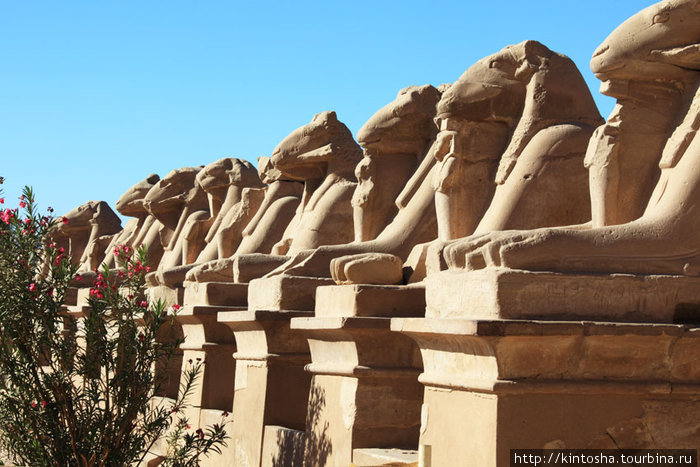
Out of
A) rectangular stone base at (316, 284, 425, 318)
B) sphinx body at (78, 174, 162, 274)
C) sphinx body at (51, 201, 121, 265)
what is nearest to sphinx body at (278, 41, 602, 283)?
rectangular stone base at (316, 284, 425, 318)

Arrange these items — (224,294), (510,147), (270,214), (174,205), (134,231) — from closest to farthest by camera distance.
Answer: (510,147) < (224,294) < (270,214) < (174,205) < (134,231)

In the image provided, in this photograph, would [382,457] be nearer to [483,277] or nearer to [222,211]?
[483,277]

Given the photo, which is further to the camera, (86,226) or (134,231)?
(86,226)

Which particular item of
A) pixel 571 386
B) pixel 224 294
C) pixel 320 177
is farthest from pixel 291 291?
pixel 571 386

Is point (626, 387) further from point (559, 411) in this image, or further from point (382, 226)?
point (382, 226)

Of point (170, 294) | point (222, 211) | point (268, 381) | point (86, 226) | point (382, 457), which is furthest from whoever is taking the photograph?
point (86, 226)

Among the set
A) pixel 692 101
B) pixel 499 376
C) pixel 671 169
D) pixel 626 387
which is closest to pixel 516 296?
pixel 499 376

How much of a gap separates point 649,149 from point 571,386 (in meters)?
1.31

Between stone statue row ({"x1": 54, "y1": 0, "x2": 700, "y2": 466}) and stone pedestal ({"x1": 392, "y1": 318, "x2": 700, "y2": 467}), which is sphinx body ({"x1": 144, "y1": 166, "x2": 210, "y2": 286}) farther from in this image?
stone pedestal ({"x1": 392, "y1": 318, "x2": 700, "y2": 467})

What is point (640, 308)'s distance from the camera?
4.43m

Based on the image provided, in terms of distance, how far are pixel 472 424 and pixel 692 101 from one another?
1827 mm

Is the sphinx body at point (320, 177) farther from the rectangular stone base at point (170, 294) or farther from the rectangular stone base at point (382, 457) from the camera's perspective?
the rectangular stone base at point (382, 457)

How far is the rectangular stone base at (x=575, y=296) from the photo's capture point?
4297 millimetres

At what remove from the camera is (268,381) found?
22.9 ft
